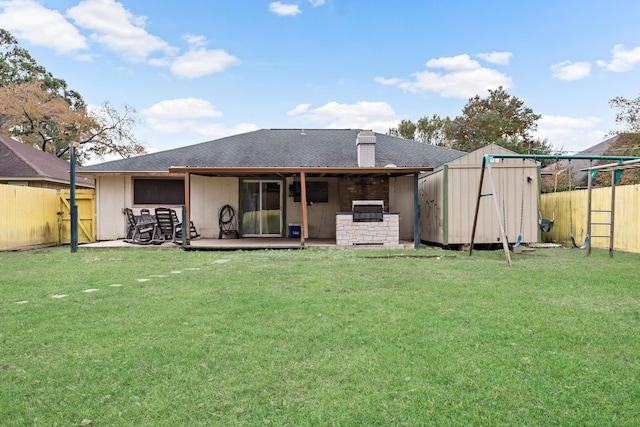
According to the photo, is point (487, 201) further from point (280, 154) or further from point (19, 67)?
point (19, 67)

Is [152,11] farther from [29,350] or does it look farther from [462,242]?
[29,350]

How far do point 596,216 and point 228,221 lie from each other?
10.3 m

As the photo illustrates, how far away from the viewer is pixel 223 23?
15.3 meters

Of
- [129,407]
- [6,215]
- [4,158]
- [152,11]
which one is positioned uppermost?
[152,11]

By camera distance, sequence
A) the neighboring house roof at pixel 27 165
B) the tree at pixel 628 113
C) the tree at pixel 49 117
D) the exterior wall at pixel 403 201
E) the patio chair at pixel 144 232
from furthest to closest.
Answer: the tree at pixel 49 117 < the tree at pixel 628 113 < the neighboring house roof at pixel 27 165 < the exterior wall at pixel 403 201 < the patio chair at pixel 144 232

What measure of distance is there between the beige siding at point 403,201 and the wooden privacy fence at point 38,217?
30.9 ft

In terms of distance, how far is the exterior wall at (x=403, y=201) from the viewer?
13555mm

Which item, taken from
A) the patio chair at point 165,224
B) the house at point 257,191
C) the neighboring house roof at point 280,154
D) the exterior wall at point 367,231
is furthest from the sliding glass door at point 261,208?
Result: the exterior wall at point 367,231

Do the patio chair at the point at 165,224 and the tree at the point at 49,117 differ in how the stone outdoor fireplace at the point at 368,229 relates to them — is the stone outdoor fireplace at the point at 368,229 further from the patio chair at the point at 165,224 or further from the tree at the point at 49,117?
the tree at the point at 49,117

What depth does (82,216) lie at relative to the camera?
13.5 metres

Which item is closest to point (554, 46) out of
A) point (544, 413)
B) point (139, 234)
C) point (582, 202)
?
point (582, 202)

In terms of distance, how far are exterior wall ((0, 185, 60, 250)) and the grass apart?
6.31 m

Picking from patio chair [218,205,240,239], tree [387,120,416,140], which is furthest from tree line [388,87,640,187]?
patio chair [218,205,240,239]

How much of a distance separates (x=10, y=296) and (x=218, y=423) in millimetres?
4440
